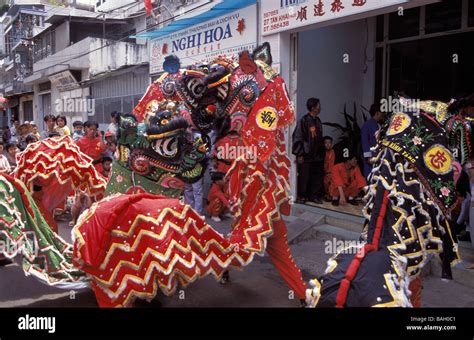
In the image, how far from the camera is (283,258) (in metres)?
3.58

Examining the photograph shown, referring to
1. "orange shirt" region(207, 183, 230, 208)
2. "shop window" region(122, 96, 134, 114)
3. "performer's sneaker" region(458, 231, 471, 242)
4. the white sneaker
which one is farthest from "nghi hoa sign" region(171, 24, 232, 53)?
"performer's sneaker" region(458, 231, 471, 242)

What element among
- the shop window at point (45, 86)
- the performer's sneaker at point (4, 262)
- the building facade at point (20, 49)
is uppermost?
the building facade at point (20, 49)

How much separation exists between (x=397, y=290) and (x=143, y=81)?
411 inches

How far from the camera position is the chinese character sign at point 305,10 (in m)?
5.17

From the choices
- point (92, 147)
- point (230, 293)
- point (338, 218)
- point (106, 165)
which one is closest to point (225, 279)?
point (230, 293)

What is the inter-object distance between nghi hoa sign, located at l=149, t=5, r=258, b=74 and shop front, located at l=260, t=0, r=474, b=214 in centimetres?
38

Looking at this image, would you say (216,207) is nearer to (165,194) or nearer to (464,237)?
(464,237)

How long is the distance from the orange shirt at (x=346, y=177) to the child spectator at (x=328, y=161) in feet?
0.38

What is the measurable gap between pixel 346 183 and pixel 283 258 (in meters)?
3.43

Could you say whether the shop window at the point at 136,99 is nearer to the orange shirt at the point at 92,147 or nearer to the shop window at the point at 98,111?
the shop window at the point at 98,111

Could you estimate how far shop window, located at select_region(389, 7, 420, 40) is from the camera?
22.6 feet

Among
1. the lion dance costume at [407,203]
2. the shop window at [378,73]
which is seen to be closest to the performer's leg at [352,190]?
the shop window at [378,73]

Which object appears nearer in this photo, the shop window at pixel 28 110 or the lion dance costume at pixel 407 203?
the lion dance costume at pixel 407 203

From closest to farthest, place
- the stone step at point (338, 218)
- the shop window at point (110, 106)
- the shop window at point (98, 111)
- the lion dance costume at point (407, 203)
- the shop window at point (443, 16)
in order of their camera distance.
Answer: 1. the lion dance costume at point (407, 203)
2. the stone step at point (338, 218)
3. the shop window at point (443, 16)
4. the shop window at point (110, 106)
5. the shop window at point (98, 111)
